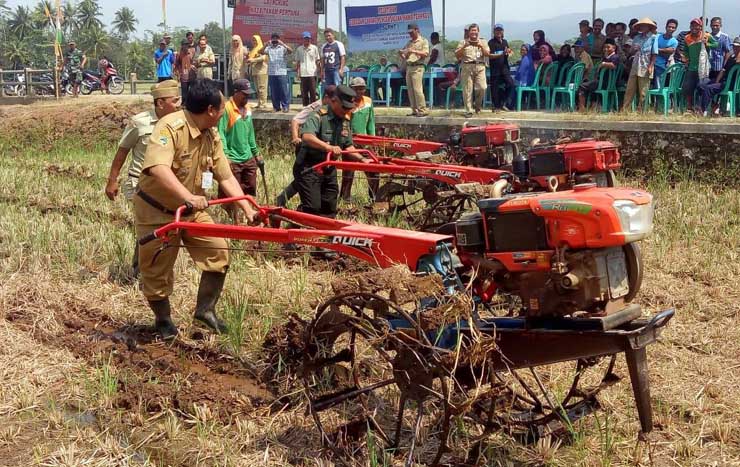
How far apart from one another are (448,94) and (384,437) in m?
12.3

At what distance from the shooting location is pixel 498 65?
14258 mm

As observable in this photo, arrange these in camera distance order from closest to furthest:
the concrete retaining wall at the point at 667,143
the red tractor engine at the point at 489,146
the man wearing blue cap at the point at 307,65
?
the red tractor engine at the point at 489,146 < the concrete retaining wall at the point at 667,143 < the man wearing blue cap at the point at 307,65

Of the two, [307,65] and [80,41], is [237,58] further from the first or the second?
[80,41]

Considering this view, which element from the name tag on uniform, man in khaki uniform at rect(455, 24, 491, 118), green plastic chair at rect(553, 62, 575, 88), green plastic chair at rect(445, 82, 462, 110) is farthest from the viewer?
green plastic chair at rect(445, 82, 462, 110)

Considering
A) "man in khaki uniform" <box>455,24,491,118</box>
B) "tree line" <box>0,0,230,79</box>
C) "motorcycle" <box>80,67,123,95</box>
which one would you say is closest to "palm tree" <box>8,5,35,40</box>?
"tree line" <box>0,0,230,79</box>

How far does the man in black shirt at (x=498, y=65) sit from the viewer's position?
14180mm

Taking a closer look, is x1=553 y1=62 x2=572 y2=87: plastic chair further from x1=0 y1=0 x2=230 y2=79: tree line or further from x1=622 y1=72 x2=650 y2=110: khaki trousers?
x1=0 y1=0 x2=230 y2=79: tree line

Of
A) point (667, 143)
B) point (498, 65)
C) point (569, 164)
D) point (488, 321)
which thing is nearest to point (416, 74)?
point (498, 65)

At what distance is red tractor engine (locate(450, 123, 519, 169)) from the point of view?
31.0ft

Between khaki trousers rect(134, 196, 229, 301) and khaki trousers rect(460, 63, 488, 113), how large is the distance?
8266 millimetres

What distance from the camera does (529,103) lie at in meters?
15.1

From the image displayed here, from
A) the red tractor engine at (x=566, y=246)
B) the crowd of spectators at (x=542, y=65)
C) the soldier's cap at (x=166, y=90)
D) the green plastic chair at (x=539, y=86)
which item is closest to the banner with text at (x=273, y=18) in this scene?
the crowd of spectators at (x=542, y=65)

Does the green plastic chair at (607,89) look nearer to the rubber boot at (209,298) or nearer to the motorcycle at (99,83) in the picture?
the rubber boot at (209,298)

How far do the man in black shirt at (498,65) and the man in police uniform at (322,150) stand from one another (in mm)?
6116
